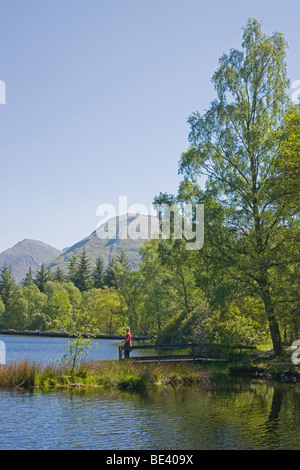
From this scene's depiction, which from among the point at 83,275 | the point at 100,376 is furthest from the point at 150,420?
the point at 83,275

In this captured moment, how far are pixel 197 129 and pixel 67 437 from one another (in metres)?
23.1

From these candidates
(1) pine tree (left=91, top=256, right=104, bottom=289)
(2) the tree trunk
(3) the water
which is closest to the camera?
(2) the tree trunk

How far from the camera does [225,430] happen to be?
12.9 meters

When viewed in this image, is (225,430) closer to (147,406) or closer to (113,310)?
(147,406)

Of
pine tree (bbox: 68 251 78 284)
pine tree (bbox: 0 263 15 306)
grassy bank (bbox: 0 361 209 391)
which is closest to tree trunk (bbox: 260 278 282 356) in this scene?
grassy bank (bbox: 0 361 209 391)

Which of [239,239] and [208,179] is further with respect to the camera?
[208,179]

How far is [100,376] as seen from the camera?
21.0 m

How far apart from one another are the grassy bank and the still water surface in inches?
→ 52.4

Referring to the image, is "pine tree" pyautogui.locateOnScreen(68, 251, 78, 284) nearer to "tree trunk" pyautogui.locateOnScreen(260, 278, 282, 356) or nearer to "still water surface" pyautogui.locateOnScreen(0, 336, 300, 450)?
"tree trunk" pyautogui.locateOnScreen(260, 278, 282, 356)

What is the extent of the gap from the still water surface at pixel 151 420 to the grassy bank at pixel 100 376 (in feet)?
4.37

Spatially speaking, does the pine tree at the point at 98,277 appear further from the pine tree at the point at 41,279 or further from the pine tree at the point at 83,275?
the pine tree at the point at 41,279

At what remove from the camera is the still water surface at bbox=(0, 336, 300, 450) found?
1139 cm

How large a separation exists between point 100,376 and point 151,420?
740 cm
